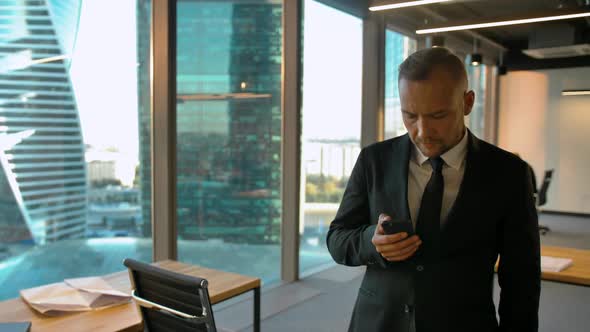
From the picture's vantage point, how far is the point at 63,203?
314 cm

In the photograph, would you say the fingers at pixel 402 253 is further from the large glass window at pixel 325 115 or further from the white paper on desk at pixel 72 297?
the large glass window at pixel 325 115

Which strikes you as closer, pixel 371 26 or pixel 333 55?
pixel 333 55

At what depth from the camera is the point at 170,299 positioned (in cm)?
155

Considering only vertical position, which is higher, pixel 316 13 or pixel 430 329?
pixel 316 13

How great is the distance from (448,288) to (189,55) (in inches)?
132

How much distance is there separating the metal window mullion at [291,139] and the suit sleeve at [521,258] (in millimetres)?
3822

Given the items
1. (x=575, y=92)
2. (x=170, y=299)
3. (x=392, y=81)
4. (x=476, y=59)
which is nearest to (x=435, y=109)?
A: (x=170, y=299)

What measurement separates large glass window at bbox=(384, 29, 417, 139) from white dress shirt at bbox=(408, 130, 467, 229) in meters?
5.29

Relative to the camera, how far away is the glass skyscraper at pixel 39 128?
2.85 m

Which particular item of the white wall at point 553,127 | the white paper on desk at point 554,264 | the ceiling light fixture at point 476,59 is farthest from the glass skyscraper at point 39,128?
the white wall at point 553,127

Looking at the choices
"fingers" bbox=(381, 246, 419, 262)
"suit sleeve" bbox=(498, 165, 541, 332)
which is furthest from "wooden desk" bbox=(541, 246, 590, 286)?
"fingers" bbox=(381, 246, 419, 262)

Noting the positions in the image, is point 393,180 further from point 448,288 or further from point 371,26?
point 371,26

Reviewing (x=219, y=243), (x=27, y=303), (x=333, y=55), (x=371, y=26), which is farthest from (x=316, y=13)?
(x=27, y=303)

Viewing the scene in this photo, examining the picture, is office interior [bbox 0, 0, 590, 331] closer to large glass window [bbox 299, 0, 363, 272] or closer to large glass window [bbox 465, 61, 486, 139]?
large glass window [bbox 299, 0, 363, 272]
